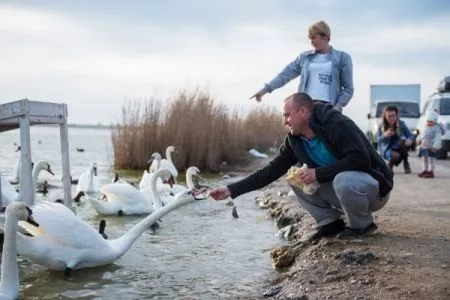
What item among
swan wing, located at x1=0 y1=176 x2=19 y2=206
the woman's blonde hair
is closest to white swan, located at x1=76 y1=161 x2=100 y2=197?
swan wing, located at x1=0 y1=176 x2=19 y2=206

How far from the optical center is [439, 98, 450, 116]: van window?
74.4 ft

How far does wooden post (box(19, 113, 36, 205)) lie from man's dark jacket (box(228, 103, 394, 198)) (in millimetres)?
2708

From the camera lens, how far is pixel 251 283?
19.8 feet

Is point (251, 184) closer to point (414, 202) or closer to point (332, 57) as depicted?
point (332, 57)

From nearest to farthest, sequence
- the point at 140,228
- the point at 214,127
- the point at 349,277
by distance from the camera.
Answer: the point at 349,277, the point at 140,228, the point at 214,127

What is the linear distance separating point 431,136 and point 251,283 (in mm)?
9966

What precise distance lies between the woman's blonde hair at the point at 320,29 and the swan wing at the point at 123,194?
15.4 ft

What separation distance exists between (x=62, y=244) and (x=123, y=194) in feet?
14.8

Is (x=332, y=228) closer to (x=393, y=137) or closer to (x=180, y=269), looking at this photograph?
(x=180, y=269)

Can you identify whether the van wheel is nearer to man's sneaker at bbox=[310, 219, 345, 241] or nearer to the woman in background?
the woman in background

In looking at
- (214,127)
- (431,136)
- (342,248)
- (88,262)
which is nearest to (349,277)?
(342,248)

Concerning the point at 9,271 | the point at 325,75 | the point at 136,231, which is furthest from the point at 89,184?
the point at 9,271

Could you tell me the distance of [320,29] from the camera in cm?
771

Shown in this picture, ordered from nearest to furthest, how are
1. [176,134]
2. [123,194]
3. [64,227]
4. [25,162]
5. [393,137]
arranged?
1. [64,227]
2. [25,162]
3. [123,194]
4. [393,137]
5. [176,134]
